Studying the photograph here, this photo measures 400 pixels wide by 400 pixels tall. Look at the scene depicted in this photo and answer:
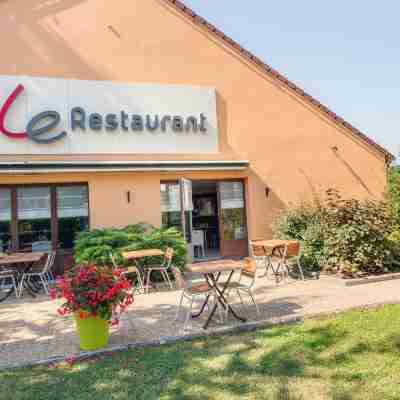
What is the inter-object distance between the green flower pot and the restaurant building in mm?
4977

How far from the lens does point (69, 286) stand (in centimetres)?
461

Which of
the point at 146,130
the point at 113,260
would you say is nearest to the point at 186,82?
the point at 146,130

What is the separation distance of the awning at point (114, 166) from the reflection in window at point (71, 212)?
85cm

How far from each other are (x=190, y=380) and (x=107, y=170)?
22.3ft


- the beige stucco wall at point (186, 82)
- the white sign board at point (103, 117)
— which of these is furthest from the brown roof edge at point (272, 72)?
the white sign board at point (103, 117)

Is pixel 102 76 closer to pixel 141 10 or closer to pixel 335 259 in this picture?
pixel 141 10

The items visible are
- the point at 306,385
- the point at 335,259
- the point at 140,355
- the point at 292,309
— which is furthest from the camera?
the point at 335,259

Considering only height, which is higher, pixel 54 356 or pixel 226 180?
pixel 226 180

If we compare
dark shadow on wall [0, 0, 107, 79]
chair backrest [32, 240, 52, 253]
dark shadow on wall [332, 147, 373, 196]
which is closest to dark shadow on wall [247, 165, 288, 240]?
dark shadow on wall [332, 147, 373, 196]

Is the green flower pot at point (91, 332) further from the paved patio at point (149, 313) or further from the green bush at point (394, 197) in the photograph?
the green bush at point (394, 197)

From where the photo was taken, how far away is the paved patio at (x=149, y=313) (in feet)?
15.9

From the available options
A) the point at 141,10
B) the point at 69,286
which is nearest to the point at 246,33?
the point at 141,10

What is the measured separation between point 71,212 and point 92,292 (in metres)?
5.95

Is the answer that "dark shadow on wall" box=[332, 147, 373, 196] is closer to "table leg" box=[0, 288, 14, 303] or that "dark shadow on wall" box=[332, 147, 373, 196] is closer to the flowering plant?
the flowering plant
